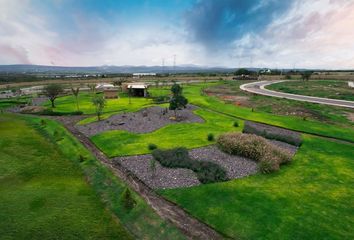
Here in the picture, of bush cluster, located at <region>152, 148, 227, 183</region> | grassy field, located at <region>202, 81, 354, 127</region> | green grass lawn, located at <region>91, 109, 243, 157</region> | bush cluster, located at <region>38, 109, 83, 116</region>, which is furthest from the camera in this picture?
bush cluster, located at <region>38, 109, 83, 116</region>

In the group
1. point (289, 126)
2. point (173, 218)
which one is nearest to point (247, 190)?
point (173, 218)

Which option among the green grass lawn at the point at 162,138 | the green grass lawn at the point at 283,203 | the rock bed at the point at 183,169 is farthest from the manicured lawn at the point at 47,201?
the green grass lawn at the point at 283,203

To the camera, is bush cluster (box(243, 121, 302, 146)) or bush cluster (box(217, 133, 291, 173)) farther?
bush cluster (box(243, 121, 302, 146))

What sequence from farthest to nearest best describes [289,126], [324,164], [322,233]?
[289,126] < [324,164] < [322,233]

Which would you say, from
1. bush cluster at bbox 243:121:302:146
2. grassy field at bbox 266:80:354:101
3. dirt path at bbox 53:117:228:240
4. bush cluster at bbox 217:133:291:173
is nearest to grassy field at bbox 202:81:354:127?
bush cluster at bbox 243:121:302:146

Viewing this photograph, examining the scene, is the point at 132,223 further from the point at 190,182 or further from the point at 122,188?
the point at 190,182

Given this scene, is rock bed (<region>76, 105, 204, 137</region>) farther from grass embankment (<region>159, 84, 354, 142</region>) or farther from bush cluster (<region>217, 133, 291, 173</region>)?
bush cluster (<region>217, 133, 291, 173</region>)
